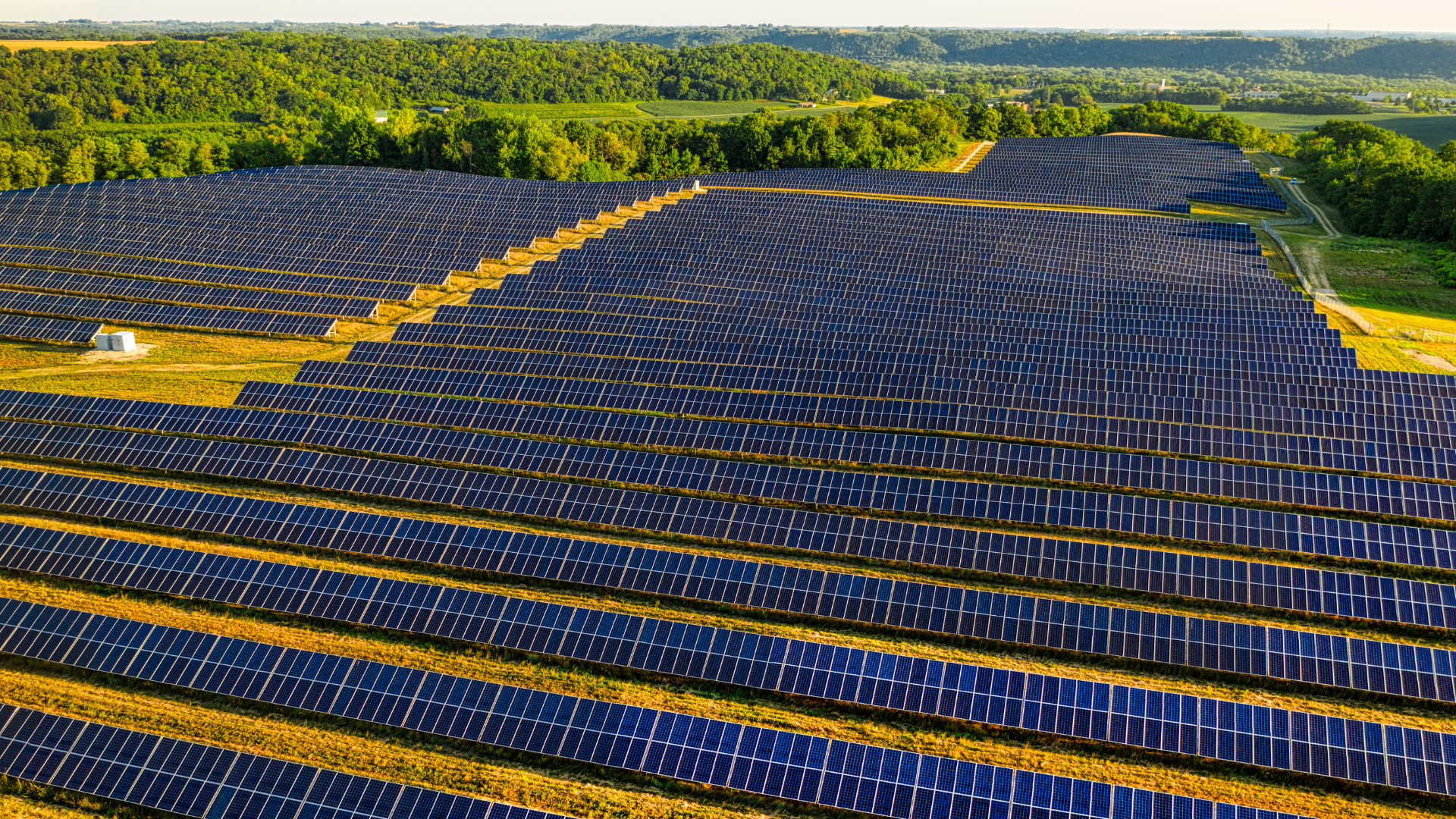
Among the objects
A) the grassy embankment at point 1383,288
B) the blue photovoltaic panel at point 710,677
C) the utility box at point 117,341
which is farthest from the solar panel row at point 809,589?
the grassy embankment at point 1383,288

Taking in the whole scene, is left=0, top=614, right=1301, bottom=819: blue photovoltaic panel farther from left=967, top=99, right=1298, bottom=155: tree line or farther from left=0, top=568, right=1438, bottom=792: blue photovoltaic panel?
left=967, top=99, right=1298, bottom=155: tree line

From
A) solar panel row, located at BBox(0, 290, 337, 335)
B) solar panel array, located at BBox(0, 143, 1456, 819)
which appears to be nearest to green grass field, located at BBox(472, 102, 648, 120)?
solar panel row, located at BBox(0, 290, 337, 335)

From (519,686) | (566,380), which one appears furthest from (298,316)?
(519,686)

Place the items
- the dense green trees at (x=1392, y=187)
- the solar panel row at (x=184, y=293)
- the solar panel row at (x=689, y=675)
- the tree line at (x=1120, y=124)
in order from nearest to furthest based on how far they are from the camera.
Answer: the solar panel row at (x=689, y=675)
the solar panel row at (x=184, y=293)
the dense green trees at (x=1392, y=187)
the tree line at (x=1120, y=124)

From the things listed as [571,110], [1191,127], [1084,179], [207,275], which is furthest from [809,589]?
[571,110]

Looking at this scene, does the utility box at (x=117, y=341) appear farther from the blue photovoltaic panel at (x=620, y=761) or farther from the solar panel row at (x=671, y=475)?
the blue photovoltaic panel at (x=620, y=761)

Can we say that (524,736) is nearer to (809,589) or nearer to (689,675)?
(689,675)

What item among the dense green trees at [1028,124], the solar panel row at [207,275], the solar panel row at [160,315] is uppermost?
the dense green trees at [1028,124]
